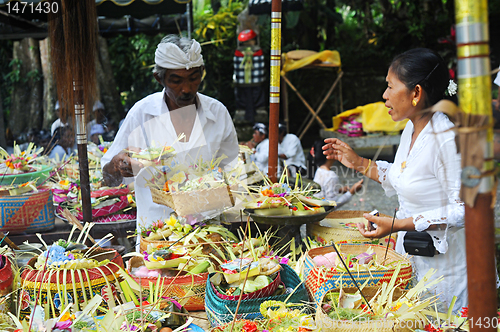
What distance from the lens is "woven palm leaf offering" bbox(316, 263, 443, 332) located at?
1.19m

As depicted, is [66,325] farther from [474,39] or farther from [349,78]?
[349,78]

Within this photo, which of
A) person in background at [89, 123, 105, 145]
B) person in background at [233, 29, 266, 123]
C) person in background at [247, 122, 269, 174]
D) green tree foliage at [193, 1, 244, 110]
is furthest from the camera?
green tree foliage at [193, 1, 244, 110]

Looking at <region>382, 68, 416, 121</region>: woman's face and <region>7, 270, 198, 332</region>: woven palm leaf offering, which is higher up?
<region>382, 68, 416, 121</region>: woman's face

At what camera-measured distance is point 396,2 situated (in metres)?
10.0

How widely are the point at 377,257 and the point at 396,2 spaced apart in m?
9.67

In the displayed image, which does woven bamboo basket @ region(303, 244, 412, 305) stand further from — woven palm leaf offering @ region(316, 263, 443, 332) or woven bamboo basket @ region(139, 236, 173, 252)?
woven bamboo basket @ region(139, 236, 173, 252)

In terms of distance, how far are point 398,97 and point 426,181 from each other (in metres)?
0.35

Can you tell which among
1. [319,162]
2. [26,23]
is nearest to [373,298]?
[319,162]

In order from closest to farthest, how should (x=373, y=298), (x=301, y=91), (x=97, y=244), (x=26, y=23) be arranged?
(x=373, y=298) → (x=97, y=244) → (x=26, y=23) → (x=301, y=91)

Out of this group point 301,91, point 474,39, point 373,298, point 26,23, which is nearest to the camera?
point 474,39

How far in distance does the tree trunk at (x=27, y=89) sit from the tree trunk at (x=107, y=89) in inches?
47.6

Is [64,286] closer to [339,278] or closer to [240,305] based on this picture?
[240,305]

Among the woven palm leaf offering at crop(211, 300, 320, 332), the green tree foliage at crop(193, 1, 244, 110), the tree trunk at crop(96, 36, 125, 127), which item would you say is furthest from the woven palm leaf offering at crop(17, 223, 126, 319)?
the green tree foliage at crop(193, 1, 244, 110)

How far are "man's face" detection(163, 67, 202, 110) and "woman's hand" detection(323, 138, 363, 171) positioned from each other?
80cm
